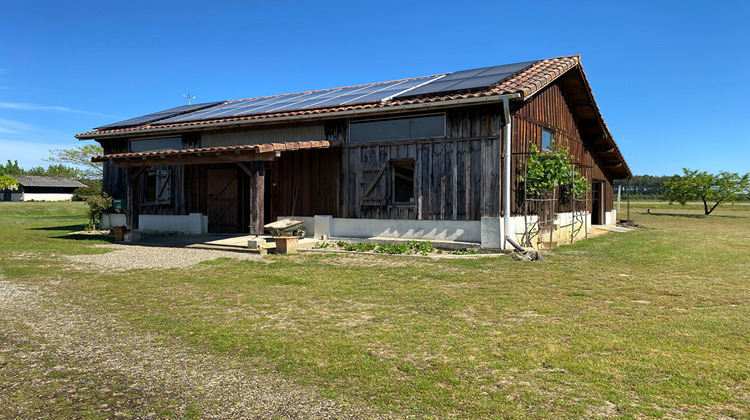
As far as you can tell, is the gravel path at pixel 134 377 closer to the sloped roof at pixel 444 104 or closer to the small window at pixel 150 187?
the sloped roof at pixel 444 104

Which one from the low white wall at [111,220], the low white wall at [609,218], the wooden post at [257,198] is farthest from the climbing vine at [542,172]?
the low white wall at [111,220]

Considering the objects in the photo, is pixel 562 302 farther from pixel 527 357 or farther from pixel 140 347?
pixel 140 347

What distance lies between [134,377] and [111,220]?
57.7 ft

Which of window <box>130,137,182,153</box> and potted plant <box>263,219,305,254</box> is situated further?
window <box>130,137,182,153</box>

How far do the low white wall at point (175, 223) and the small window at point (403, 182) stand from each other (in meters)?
7.09

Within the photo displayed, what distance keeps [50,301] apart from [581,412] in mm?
6576

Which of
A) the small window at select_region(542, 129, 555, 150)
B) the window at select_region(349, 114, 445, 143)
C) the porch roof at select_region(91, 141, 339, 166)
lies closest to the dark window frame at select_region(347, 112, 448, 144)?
the window at select_region(349, 114, 445, 143)

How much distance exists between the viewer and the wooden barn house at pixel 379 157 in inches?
484

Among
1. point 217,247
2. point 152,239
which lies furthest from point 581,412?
point 152,239

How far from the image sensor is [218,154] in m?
13.1

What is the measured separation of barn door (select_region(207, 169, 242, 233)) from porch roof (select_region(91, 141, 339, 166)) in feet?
8.06

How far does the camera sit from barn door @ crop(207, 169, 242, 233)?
16641 millimetres

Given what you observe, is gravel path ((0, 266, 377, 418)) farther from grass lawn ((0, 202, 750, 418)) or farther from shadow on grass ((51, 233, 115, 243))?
shadow on grass ((51, 233, 115, 243))

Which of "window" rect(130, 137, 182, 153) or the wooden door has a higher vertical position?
"window" rect(130, 137, 182, 153)
